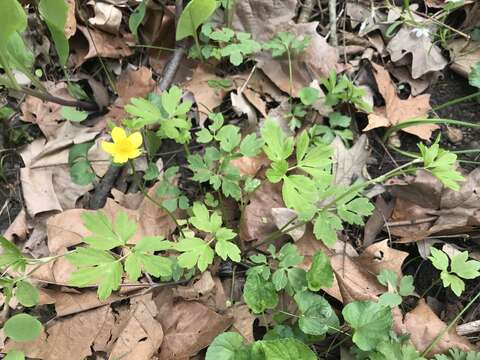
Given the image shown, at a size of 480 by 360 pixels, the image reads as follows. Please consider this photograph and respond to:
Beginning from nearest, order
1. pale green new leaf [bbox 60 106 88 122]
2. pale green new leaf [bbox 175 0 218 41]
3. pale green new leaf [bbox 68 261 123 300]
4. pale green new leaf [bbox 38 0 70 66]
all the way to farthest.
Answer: pale green new leaf [bbox 68 261 123 300], pale green new leaf [bbox 38 0 70 66], pale green new leaf [bbox 175 0 218 41], pale green new leaf [bbox 60 106 88 122]

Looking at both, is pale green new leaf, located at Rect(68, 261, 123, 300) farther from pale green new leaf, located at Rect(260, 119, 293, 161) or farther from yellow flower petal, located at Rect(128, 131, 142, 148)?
pale green new leaf, located at Rect(260, 119, 293, 161)

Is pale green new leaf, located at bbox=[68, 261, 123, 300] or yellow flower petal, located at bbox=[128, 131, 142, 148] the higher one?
yellow flower petal, located at bbox=[128, 131, 142, 148]

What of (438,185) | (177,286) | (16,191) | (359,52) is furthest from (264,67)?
(16,191)

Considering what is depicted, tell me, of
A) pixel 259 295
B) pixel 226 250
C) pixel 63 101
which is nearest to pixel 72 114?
pixel 63 101

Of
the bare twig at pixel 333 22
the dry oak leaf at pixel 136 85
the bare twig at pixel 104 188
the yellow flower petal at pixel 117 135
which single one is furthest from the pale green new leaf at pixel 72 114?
the bare twig at pixel 333 22

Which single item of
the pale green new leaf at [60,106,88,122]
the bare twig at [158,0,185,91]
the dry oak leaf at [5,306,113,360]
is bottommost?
the dry oak leaf at [5,306,113,360]

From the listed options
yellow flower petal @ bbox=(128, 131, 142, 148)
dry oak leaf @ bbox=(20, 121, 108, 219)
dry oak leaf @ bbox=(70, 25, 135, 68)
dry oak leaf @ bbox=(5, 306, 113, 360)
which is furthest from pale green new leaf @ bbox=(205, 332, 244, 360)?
dry oak leaf @ bbox=(70, 25, 135, 68)

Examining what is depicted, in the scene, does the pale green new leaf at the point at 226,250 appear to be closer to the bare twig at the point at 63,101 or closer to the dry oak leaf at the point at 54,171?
the dry oak leaf at the point at 54,171
